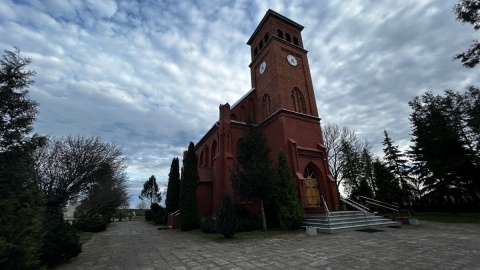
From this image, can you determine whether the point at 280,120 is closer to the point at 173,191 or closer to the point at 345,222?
the point at 345,222

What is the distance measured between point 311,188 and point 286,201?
4.55 metres

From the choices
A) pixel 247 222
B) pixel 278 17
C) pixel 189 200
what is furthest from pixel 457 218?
pixel 278 17

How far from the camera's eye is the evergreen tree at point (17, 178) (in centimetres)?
501

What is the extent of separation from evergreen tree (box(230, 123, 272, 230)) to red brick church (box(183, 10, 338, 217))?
2.77 m

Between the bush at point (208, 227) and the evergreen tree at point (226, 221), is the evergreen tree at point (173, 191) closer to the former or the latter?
the bush at point (208, 227)

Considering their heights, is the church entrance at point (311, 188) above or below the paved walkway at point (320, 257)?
above

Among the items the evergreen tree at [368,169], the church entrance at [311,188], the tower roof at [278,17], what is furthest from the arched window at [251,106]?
the evergreen tree at [368,169]

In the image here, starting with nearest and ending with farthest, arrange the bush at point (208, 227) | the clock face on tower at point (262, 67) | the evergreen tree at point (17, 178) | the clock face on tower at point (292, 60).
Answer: the evergreen tree at point (17, 178), the bush at point (208, 227), the clock face on tower at point (292, 60), the clock face on tower at point (262, 67)

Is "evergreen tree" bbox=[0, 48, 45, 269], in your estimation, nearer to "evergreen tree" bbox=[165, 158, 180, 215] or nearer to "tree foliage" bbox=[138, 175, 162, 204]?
"evergreen tree" bbox=[165, 158, 180, 215]

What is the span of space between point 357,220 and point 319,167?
544 cm

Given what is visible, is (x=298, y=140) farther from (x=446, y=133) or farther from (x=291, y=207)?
(x=446, y=133)

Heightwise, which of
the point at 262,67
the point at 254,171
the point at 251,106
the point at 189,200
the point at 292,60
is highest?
the point at 262,67

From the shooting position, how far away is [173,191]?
2598 centimetres

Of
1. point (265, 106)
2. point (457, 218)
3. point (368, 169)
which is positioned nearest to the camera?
point (457, 218)
